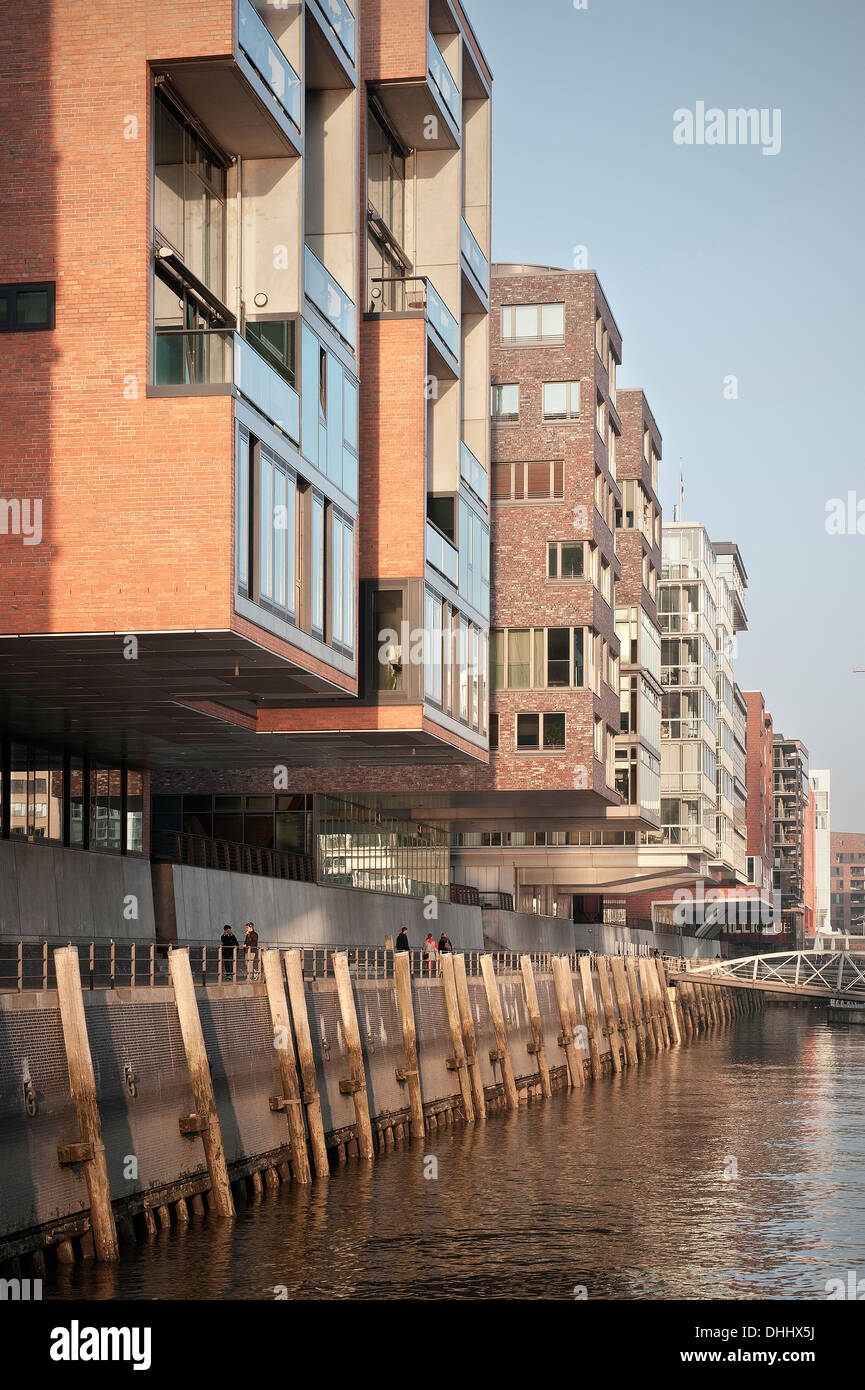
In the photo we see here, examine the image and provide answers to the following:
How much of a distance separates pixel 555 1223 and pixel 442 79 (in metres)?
30.1

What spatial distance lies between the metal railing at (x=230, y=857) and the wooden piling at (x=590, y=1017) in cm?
863

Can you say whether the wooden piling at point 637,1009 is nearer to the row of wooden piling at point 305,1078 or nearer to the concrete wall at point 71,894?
the row of wooden piling at point 305,1078

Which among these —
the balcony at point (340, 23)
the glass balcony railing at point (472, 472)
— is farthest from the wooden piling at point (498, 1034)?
the balcony at point (340, 23)

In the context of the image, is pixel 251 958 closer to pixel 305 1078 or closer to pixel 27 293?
pixel 305 1078

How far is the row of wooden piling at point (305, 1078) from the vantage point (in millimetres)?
20047

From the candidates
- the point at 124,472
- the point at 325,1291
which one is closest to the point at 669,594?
the point at 124,472

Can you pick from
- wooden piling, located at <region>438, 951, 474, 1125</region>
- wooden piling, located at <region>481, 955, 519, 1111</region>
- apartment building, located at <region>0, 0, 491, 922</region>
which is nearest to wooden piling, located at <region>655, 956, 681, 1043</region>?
apartment building, located at <region>0, 0, 491, 922</region>

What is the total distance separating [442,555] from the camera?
147 feet

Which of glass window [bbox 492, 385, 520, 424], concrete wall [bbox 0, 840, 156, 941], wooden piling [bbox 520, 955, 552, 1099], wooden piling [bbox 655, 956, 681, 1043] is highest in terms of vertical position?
glass window [bbox 492, 385, 520, 424]

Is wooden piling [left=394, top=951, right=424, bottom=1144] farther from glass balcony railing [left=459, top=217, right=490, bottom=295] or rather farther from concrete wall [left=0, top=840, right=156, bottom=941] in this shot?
glass balcony railing [left=459, top=217, right=490, bottom=295]

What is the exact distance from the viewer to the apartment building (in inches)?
1142

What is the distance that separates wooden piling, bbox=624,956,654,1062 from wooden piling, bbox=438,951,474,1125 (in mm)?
28538

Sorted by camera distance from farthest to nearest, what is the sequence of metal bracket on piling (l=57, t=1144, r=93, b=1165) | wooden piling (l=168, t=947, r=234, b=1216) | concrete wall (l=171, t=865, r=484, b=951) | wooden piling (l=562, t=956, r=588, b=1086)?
wooden piling (l=562, t=956, r=588, b=1086), concrete wall (l=171, t=865, r=484, b=951), wooden piling (l=168, t=947, r=234, b=1216), metal bracket on piling (l=57, t=1144, r=93, b=1165)
